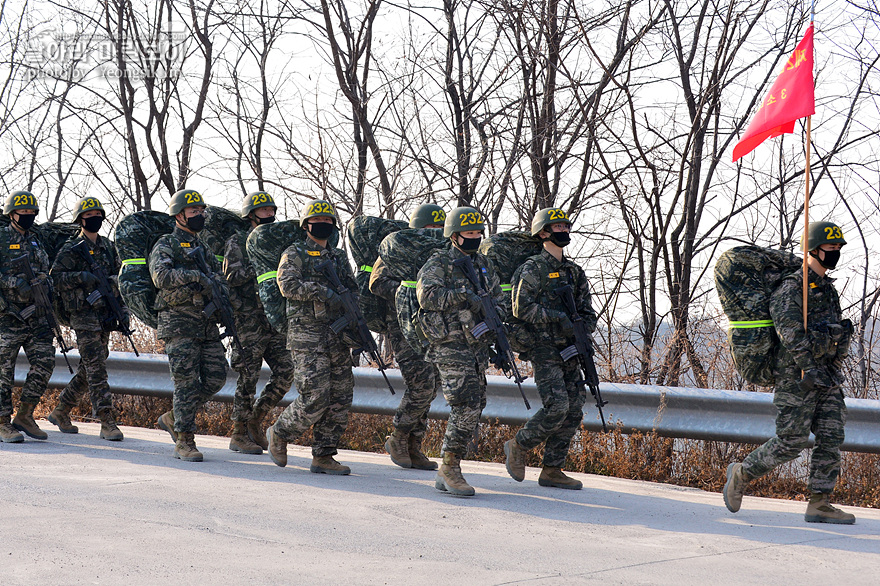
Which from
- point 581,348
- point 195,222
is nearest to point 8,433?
point 195,222

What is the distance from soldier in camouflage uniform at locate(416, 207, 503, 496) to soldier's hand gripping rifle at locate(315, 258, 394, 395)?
684 mm

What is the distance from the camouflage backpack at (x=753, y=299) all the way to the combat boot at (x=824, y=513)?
2.70 feet

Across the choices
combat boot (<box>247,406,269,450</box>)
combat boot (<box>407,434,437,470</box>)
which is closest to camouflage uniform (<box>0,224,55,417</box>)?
combat boot (<box>247,406,269,450</box>)

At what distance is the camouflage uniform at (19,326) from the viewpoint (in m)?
8.64

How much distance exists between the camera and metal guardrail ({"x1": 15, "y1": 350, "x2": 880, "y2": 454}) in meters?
6.62

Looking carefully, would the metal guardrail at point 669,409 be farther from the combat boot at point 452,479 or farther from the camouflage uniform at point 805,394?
the combat boot at point 452,479

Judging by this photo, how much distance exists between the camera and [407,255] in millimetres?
7457

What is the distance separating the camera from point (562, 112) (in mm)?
10859

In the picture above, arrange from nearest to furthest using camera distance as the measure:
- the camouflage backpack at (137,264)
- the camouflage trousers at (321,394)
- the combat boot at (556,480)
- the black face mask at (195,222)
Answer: the combat boot at (556,480), the camouflage trousers at (321,394), the black face mask at (195,222), the camouflage backpack at (137,264)

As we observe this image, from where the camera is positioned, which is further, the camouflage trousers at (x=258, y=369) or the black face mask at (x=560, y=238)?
the camouflage trousers at (x=258, y=369)

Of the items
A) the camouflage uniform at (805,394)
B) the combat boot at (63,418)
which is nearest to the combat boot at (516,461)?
the camouflage uniform at (805,394)

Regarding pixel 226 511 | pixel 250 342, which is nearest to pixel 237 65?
pixel 250 342

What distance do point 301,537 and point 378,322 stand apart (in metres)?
3.35

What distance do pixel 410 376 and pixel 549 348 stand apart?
1.33 m
